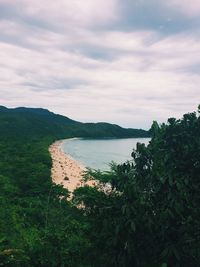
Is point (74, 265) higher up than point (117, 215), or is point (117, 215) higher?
point (117, 215)

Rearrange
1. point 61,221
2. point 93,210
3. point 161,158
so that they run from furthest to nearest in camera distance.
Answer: point 61,221
point 93,210
point 161,158

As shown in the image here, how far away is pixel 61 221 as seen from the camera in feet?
85.5

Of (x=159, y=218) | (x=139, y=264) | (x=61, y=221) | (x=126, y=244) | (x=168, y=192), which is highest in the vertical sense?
(x=168, y=192)

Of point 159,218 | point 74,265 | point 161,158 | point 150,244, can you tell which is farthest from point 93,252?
point 161,158

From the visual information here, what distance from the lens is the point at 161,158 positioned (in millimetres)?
13758

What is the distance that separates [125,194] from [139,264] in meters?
2.43

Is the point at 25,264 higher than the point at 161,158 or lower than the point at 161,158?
lower

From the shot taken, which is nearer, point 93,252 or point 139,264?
point 139,264

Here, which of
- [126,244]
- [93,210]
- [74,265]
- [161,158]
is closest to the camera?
[126,244]

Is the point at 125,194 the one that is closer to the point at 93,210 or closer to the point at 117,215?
the point at 117,215

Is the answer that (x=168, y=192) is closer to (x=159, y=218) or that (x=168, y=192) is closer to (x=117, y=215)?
(x=159, y=218)

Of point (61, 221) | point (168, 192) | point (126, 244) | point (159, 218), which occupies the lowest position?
point (61, 221)

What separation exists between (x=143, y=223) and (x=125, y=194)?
1.17m

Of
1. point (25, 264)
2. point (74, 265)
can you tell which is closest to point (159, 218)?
point (74, 265)
